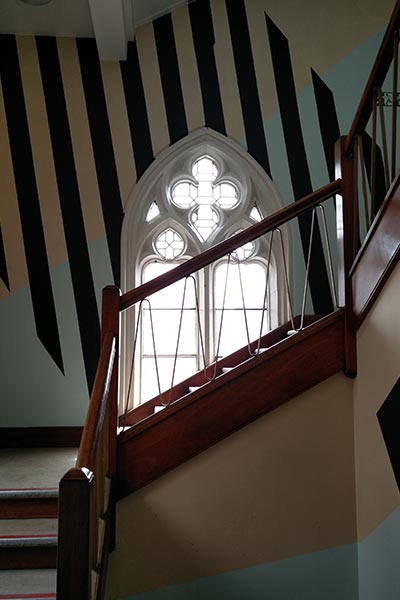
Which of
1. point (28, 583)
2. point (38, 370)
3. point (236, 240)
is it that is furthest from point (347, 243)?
point (38, 370)

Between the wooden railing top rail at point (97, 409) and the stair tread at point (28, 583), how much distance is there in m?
0.75

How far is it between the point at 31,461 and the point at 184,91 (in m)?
3.13

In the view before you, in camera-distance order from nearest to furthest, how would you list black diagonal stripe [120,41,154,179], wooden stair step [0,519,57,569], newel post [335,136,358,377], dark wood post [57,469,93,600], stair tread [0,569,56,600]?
1. dark wood post [57,469,93,600]
2. stair tread [0,569,56,600]
3. wooden stair step [0,519,57,569]
4. newel post [335,136,358,377]
5. black diagonal stripe [120,41,154,179]

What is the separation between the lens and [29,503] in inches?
107

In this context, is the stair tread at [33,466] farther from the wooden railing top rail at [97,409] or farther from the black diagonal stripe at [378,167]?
the black diagonal stripe at [378,167]

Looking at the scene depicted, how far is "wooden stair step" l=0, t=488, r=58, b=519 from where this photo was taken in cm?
270

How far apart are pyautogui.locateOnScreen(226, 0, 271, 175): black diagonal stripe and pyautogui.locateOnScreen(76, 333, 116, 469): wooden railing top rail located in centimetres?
255

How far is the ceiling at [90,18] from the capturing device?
4078 millimetres

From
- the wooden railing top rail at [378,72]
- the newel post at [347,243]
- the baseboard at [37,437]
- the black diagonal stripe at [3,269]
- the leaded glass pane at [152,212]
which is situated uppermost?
the leaded glass pane at [152,212]

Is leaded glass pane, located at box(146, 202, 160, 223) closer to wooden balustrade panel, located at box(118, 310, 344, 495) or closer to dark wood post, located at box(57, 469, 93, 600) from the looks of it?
wooden balustrade panel, located at box(118, 310, 344, 495)

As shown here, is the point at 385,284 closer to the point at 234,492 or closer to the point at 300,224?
the point at 234,492

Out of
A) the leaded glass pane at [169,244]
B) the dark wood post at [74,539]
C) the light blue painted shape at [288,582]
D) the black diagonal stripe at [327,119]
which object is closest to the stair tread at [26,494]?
the light blue painted shape at [288,582]

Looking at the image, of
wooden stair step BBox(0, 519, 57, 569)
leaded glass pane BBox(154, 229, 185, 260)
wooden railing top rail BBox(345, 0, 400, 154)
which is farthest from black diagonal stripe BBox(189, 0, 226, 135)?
wooden stair step BBox(0, 519, 57, 569)

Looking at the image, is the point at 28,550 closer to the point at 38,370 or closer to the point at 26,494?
the point at 26,494
